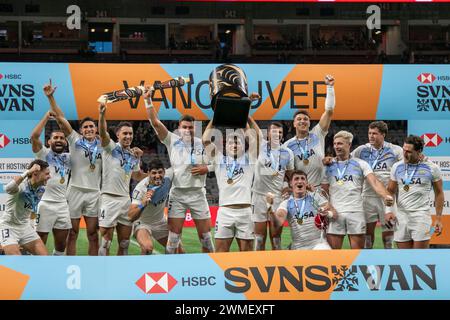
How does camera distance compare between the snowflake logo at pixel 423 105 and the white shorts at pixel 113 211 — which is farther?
the snowflake logo at pixel 423 105

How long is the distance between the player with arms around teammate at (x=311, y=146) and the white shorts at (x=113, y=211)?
7.21 ft

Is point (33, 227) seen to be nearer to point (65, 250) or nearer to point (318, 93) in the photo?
point (65, 250)

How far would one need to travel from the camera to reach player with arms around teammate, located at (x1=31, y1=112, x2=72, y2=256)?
10.0 m

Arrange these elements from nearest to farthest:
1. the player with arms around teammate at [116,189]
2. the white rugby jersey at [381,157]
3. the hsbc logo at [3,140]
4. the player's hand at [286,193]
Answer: the player's hand at [286,193] → the player with arms around teammate at [116,189] → the white rugby jersey at [381,157] → the hsbc logo at [3,140]

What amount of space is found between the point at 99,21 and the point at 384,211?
80.9 feet

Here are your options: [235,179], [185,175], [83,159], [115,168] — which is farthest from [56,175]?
[235,179]

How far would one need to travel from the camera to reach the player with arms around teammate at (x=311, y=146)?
33.6 ft

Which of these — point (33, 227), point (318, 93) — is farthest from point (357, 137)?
point (33, 227)

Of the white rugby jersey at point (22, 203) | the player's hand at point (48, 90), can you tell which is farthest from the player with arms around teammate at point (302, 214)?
the player's hand at point (48, 90)


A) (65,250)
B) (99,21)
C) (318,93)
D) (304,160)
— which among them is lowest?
(65,250)

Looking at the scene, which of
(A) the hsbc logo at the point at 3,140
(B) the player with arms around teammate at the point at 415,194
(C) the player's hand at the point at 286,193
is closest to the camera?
(C) the player's hand at the point at 286,193

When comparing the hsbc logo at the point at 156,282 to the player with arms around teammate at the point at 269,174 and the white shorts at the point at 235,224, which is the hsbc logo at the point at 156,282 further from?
the player with arms around teammate at the point at 269,174

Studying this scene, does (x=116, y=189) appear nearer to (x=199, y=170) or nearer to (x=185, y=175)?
(x=185, y=175)
